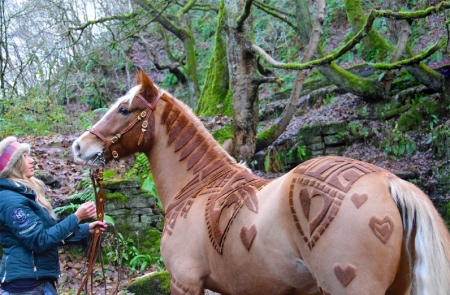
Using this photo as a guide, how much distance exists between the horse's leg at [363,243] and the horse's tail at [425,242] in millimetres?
62

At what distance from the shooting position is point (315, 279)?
8.98 feet

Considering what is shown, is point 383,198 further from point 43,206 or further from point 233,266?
point 43,206

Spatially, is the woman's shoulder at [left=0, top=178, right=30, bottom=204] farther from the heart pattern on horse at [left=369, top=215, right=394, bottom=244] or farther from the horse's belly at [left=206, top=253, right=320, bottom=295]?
the heart pattern on horse at [left=369, top=215, right=394, bottom=244]

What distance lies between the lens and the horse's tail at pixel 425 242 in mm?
2432

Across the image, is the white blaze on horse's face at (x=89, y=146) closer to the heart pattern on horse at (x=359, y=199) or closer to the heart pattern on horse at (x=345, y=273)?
the heart pattern on horse at (x=359, y=199)

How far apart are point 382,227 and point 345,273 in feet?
1.09

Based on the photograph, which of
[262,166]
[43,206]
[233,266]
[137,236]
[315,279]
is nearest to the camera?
[315,279]

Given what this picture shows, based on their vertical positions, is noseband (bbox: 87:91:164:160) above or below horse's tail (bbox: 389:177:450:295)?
above

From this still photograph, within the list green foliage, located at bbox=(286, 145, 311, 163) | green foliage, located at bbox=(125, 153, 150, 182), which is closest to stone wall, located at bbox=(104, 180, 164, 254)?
green foliage, located at bbox=(125, 153, 150, 182)

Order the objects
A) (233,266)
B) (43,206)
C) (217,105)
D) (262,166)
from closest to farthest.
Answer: (233,266)
(43,206)
(217,105)
(262,166)

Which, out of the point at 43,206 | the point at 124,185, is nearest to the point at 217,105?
the point at 124,185

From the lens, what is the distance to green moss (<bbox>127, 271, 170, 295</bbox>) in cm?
591

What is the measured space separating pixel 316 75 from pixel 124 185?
1022cm

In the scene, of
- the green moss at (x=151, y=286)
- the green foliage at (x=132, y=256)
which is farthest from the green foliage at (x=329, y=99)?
the green moss at (x=151, y=286)
